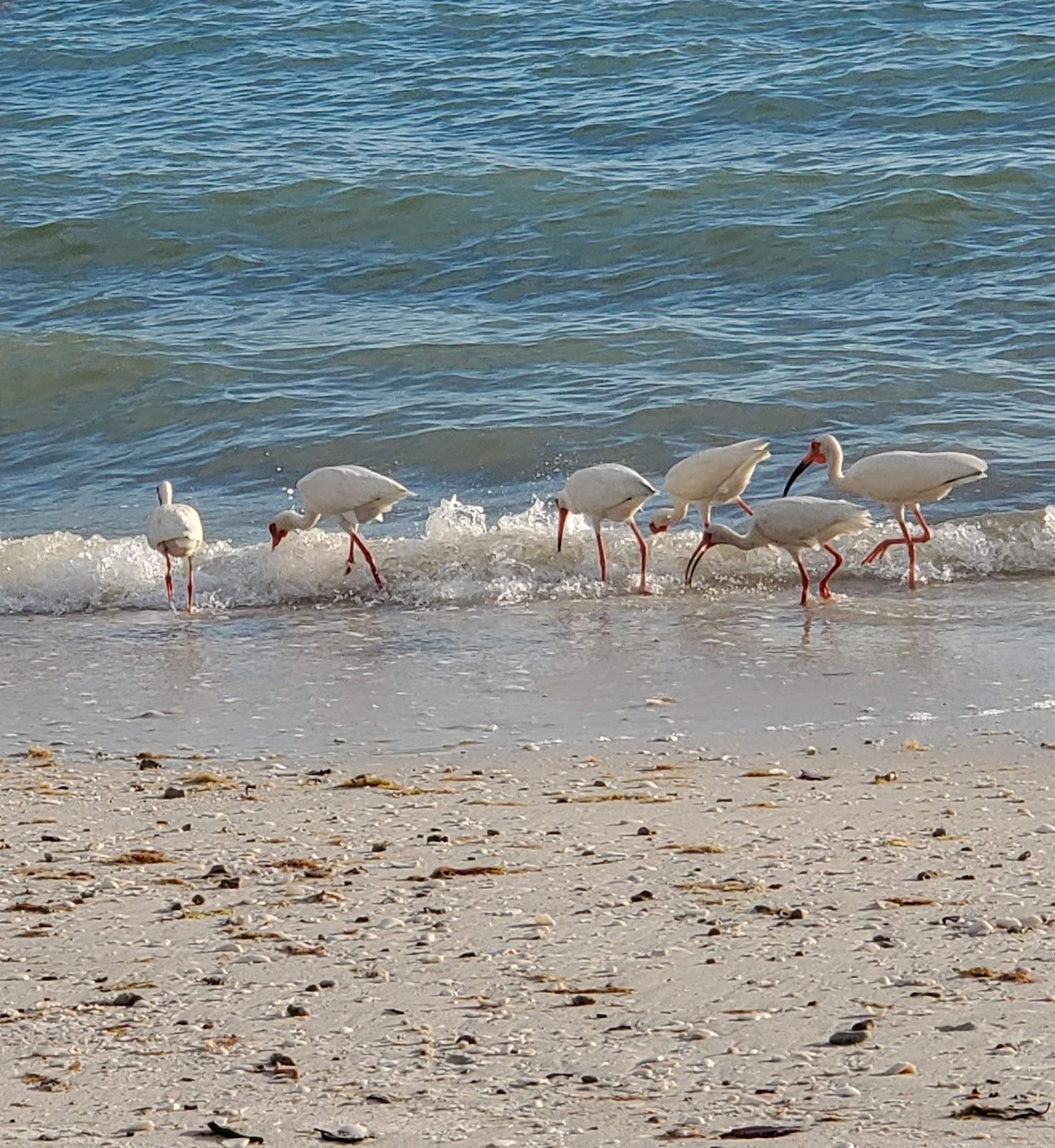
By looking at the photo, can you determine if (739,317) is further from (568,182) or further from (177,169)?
(177,169)

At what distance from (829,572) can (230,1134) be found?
21.1ft

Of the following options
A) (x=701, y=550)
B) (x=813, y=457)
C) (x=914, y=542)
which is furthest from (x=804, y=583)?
(x=813, y=457)

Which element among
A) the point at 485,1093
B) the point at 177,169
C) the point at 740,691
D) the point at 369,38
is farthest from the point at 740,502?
the point at 369,38

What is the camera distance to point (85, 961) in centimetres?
465

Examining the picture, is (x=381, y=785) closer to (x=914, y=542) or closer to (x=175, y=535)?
(x=175, y=535)

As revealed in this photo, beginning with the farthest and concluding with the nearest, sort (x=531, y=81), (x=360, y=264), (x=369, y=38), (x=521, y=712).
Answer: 1. (x=369, y=38)
2. (x=531, y=81)
3. (x=360, y=264)
4. (x=521, y=712)

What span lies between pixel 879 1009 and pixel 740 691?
3494mm

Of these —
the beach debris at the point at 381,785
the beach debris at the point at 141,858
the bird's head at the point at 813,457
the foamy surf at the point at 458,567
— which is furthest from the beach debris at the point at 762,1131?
the bird's head at the point at 813,457

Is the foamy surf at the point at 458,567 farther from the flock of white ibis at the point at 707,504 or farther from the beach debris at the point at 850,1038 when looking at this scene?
the beach debris at the point at 850,1038

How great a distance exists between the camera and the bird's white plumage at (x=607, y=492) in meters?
9.81

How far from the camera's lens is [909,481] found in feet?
32.1

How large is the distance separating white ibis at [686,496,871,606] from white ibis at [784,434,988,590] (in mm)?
370

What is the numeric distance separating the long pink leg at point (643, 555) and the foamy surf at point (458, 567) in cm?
6

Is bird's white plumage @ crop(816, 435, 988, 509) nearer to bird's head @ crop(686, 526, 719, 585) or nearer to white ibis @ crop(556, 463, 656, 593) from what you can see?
bird's head @ crop(686, 526, 719, 585)
